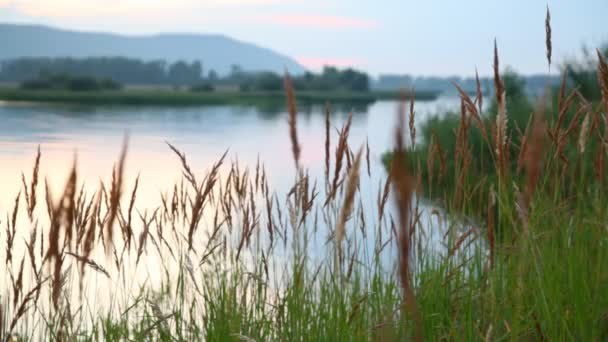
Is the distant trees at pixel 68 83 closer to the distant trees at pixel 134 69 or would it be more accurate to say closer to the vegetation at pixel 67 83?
the vegetation at pixel 67 83

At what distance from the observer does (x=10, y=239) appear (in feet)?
8.46

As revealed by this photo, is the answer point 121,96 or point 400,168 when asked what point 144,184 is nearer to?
point 400,168

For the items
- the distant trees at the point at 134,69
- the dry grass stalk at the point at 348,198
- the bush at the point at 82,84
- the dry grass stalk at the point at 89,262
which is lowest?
the dry grass stalk at the point at 89,262

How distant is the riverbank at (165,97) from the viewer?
6297 cm

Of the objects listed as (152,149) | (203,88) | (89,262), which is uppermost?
(203,88)

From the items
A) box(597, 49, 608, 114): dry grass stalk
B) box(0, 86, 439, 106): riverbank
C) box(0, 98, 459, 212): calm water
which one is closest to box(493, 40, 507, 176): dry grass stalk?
box(597, 49, 608, 114): dry grass stalk

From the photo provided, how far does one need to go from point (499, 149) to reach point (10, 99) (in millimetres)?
70199

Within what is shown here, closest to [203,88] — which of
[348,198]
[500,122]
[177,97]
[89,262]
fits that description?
[177,97]

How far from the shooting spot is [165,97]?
219 ft

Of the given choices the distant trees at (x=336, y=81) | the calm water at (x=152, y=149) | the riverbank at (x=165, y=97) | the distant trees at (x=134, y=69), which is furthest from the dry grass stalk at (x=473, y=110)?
the distant trees at (x=134, y=69)

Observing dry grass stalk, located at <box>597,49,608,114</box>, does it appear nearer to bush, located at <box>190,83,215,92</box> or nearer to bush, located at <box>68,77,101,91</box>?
bush, located at <box>68,77,101,91</box>

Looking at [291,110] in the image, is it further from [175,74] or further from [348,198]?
[175,74]

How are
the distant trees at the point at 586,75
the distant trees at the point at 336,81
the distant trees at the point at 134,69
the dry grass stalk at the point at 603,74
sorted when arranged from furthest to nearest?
the distant trees at the point at 134,69, the distant trees at the point at 336,81, the distant trees at the point at 586,75, the dry grass stalk at the point at 603,74

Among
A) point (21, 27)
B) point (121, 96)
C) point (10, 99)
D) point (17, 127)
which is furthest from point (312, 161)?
point (21, 27)
